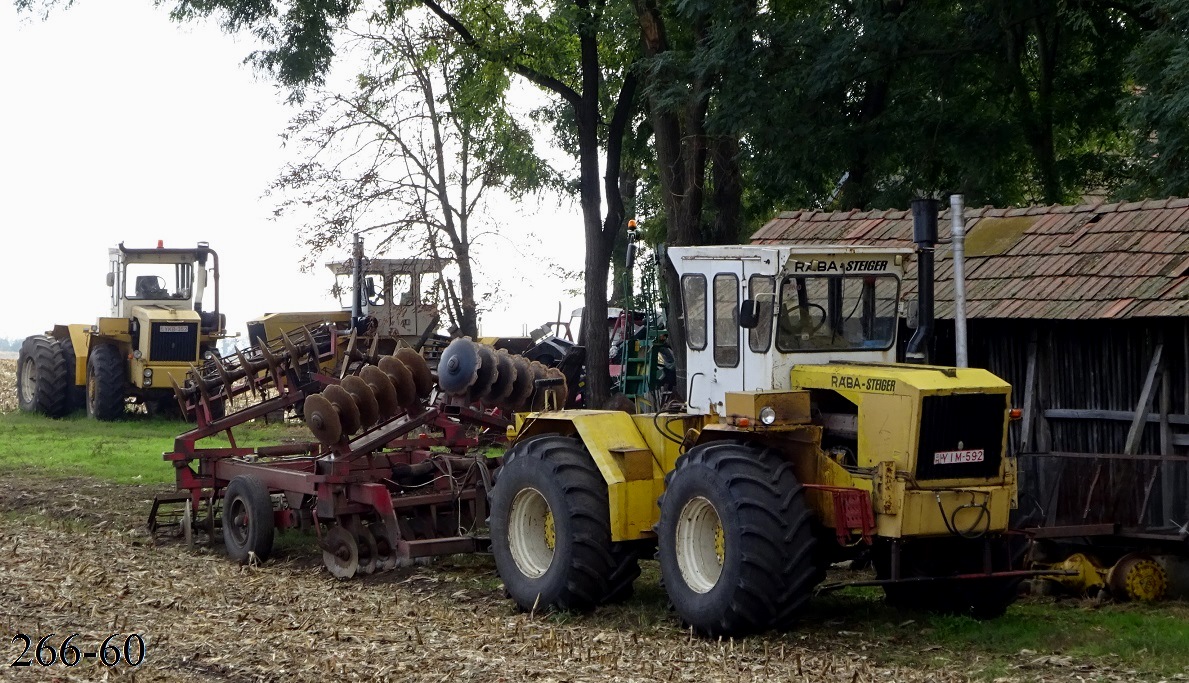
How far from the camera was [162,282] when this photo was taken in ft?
91.1

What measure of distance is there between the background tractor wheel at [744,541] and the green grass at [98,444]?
11280mm

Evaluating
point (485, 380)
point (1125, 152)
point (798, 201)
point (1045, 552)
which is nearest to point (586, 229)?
point (798, 201)

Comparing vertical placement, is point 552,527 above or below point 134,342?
below

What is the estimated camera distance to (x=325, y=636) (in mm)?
9195

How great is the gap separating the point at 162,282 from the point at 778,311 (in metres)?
20.7

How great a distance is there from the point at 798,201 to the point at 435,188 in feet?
33.2

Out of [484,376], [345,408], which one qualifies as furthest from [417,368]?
[345,408]

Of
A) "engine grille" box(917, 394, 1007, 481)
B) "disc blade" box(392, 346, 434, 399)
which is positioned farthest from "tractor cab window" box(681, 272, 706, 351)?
"disc blade" box(392, 346, 434, 399)

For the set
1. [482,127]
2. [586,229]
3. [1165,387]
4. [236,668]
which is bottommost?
[236,668]

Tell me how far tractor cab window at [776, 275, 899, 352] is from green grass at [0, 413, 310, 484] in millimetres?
11537

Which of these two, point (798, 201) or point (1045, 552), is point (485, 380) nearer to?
point (1045, 552)

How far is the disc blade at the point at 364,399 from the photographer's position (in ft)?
41.7

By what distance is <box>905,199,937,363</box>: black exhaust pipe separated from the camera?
9289 millimetres

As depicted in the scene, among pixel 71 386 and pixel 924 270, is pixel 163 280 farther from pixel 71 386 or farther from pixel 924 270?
pixel 924 270
